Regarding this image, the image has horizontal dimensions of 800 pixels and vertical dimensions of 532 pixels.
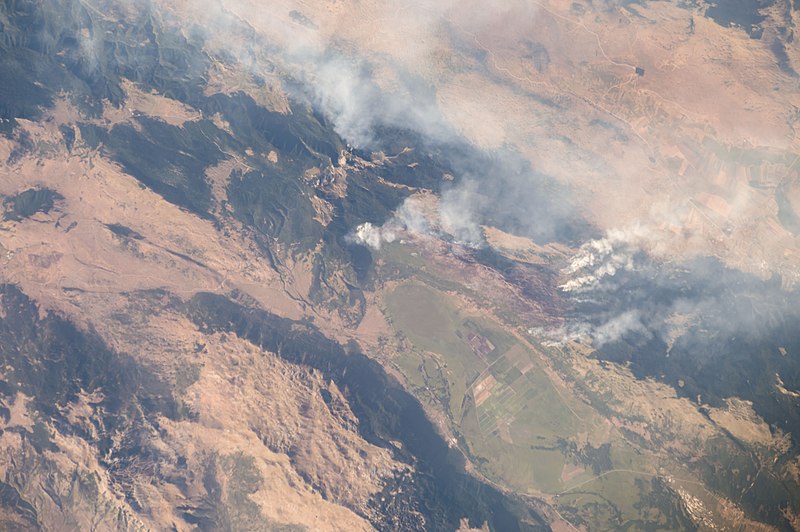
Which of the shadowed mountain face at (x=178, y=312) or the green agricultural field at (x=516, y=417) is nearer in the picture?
the shadowed mountain face at (x=178, y=312)

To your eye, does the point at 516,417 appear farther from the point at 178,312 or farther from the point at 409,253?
the point at 178,312

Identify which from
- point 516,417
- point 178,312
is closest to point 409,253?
point 516,417

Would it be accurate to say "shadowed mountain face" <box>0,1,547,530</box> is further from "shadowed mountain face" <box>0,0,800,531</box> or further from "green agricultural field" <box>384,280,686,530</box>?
"green agricultural field" <box>384,280,686,530</box>

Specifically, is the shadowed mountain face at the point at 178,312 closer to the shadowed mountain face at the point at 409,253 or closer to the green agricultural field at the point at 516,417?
the shadowed mountain face at the point at 409,253

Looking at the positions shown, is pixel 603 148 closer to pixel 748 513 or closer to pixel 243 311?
pixel 748 513

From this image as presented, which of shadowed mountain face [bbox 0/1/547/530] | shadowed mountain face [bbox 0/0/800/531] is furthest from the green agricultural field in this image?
shadowed mountain face [bbox 0/1/547/530]

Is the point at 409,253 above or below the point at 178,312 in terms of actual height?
above

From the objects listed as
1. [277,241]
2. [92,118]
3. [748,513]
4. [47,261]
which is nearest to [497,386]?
[748,513]

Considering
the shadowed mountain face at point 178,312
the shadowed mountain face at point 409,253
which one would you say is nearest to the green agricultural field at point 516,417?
the shadowed mountain face at point 409,253

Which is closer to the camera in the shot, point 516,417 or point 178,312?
point 178,312
